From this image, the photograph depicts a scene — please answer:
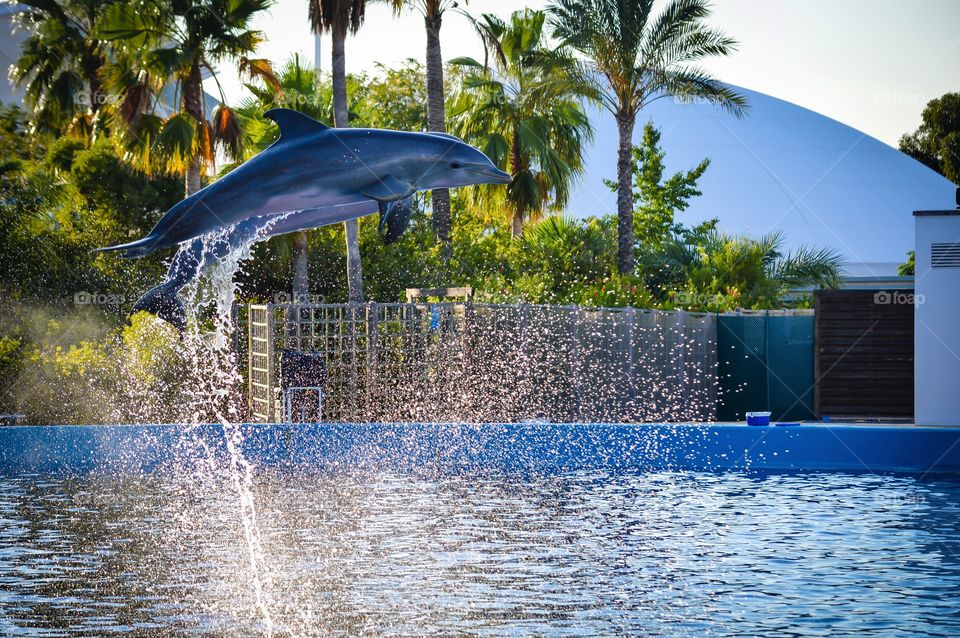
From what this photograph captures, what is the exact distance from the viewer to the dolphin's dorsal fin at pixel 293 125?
344 inches

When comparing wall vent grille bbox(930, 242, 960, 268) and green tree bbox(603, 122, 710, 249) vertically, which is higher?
green tree bbox(603, 122, 710, 249)

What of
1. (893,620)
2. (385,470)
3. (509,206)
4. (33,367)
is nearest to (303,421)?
(385,470)

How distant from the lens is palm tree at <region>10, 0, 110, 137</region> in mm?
29781

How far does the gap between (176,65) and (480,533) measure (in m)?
14.7

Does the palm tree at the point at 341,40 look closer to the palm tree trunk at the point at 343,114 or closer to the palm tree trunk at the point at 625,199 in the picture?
the palm tree trunk at the point at 343,114

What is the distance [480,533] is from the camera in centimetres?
1066

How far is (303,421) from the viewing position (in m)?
17.4

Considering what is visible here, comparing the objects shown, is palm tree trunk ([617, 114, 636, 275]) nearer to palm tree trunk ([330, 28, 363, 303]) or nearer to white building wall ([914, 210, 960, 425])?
palm tree trunk ([330, 28, 363, 303])

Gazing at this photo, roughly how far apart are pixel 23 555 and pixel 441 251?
16809 millimetres

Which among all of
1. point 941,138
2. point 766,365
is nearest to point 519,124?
point 766,365

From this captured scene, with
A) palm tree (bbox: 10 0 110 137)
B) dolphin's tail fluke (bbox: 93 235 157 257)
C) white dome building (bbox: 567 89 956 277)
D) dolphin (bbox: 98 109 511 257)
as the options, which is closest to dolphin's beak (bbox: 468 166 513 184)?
dolphin (bbox: 98 109 511 257)

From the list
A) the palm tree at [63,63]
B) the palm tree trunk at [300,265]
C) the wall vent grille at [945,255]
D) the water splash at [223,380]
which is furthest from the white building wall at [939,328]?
the palm tree at [63,63]

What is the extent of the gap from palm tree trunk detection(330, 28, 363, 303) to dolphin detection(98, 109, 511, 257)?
1352cm

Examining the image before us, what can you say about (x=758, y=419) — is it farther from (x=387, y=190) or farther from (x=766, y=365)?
(x=387, y=190)
